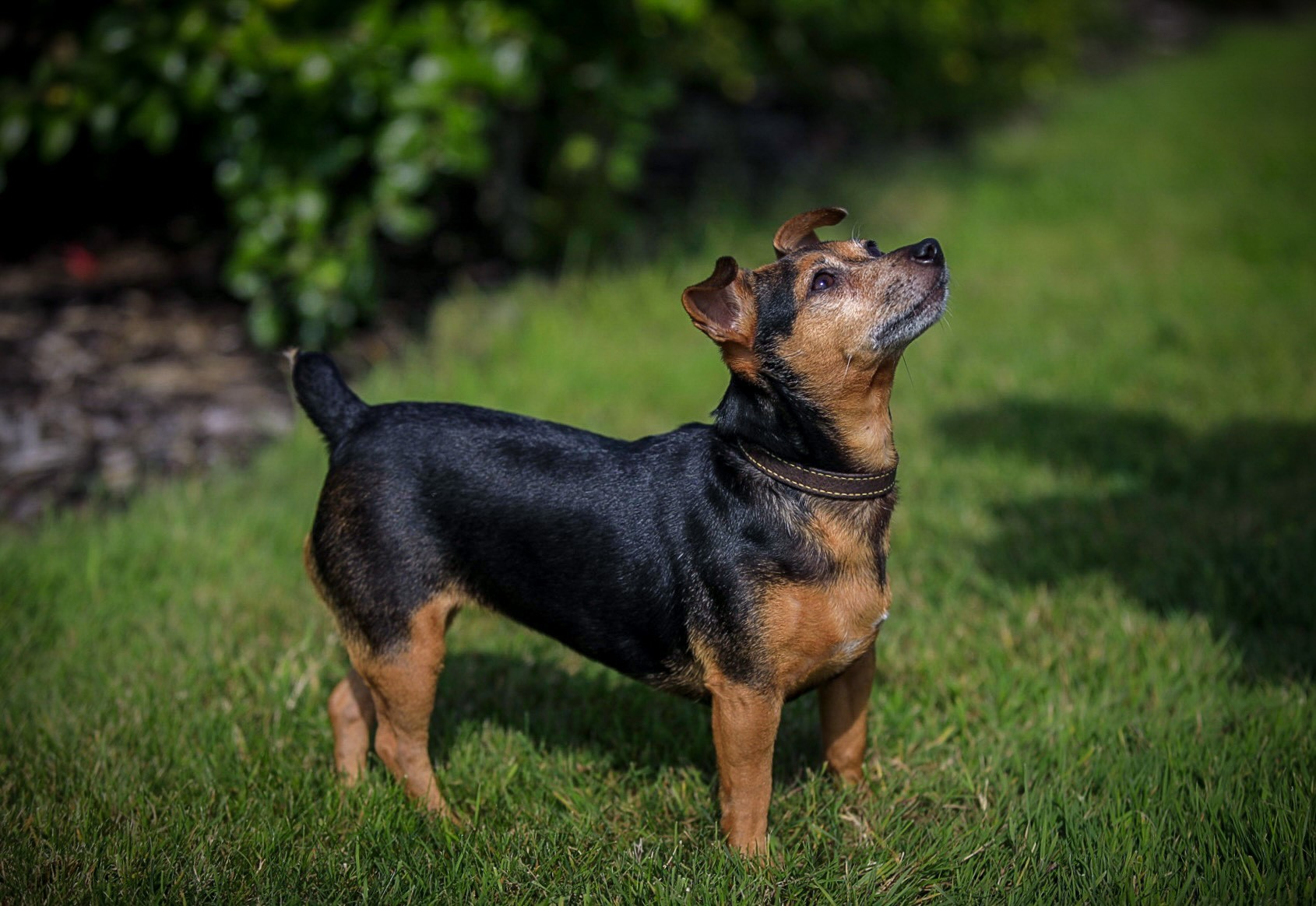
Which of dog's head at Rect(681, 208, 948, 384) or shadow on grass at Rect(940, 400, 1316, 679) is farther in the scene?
shadow on grass at Rect(940, 400, 1316, 679)

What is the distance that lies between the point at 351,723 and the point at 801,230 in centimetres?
208

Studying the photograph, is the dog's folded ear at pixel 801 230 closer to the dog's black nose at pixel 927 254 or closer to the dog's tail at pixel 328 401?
the dog's black nose at pixel 927 254

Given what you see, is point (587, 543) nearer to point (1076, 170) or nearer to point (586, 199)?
point (586, 199)

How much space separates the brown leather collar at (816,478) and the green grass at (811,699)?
3.18ft

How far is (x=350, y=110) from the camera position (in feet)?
21.7

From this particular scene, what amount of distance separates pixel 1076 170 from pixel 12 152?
1017cm

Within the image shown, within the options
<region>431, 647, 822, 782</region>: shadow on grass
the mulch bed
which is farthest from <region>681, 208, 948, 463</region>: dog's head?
the mulch bed

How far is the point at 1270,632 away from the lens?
416 cm

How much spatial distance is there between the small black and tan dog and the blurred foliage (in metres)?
3.51

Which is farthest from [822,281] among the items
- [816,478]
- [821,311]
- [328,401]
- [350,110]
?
[350,110]

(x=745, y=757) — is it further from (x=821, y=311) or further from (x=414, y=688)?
(x=821, y=311)

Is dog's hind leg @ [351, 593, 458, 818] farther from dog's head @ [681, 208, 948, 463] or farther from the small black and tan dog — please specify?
dog's head @ [681, 208, 948, 463]

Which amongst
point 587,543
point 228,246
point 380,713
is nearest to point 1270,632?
point 587,543

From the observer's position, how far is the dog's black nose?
308cm
